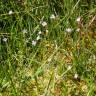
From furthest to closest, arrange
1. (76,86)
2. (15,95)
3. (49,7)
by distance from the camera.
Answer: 1. (49,7)
2. (76,86)
3. (15,95)

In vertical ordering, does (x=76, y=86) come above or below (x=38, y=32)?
below

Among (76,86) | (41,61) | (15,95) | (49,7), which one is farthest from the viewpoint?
(49,7)

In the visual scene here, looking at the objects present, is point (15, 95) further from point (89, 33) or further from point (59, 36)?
point (89, 33)

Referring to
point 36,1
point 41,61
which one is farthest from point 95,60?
point 36,1

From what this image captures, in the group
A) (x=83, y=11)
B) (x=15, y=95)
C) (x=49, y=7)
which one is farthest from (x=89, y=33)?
(x=15, y=95)

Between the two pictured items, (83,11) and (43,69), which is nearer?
(43,69)

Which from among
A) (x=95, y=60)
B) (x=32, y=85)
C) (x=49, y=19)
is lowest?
(x=32, y=85)
